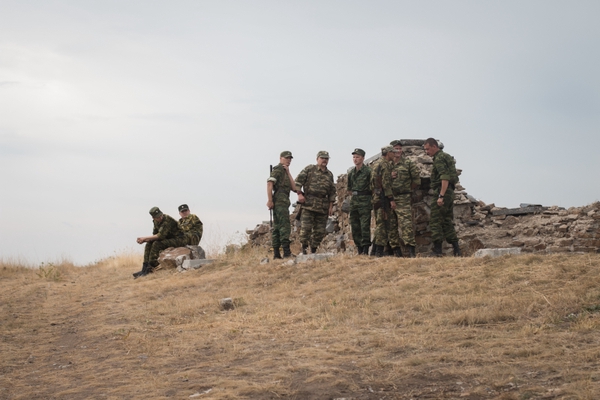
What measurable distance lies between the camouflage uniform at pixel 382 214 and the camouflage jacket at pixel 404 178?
0.42ft

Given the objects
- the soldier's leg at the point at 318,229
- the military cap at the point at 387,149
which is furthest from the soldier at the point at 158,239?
the military cap at the point at 387,149

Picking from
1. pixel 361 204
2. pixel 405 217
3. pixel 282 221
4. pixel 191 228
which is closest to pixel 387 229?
pixel 405 217

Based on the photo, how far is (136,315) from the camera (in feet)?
31.6

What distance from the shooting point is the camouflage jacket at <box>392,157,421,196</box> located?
11.4 meters

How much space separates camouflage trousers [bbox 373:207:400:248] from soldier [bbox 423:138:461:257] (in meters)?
0.67

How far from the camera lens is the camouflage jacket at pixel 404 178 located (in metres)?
11.4

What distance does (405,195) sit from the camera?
11406 millimetres

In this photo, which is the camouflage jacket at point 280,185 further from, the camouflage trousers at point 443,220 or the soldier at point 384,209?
the camouflage trousers at point 443,220

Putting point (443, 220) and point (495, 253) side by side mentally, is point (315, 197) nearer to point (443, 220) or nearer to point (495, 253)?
point (443, 220)

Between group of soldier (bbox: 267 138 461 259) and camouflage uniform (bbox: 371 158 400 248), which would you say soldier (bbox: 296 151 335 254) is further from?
camouflage uniform (bbox: 371 158 400 248)

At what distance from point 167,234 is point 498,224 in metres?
7.64

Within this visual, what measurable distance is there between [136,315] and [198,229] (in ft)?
21.7

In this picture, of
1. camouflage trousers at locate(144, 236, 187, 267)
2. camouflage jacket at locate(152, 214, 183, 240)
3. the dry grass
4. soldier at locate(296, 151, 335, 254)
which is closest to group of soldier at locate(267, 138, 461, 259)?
soldier at locate(296, 151, 335, 254)

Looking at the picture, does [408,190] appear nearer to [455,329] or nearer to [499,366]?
[455,329]
